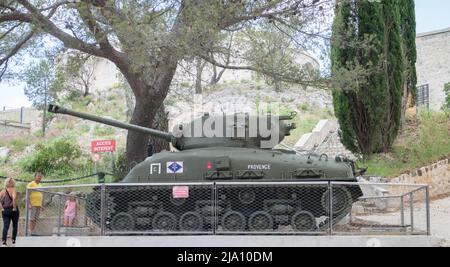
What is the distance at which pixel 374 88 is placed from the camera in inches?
832

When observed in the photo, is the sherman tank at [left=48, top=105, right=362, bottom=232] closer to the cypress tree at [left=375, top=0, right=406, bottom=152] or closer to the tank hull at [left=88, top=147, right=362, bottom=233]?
the tank hull at [left=88, top=147, right=362, bottom=233]

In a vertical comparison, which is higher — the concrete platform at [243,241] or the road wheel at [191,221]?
the road wheel at [191,221]

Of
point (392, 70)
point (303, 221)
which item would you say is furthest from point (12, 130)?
point (303, 221)

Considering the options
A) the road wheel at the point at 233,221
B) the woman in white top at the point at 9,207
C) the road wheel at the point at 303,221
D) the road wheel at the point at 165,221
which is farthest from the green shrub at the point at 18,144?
the road wheel at the point at 303,221

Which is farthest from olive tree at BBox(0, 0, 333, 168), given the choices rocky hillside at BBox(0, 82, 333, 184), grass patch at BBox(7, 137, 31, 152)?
grass patch at BBox(7, 137, 31, 152)

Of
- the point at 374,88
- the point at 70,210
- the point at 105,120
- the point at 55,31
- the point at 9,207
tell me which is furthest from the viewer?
the point at 374,88

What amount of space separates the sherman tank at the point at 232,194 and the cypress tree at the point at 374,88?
963cm

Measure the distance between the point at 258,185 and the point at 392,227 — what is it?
2.35 m

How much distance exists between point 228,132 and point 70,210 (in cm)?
330

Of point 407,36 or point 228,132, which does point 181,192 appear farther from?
point 407,36

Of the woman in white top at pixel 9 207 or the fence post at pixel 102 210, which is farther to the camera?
the woman in white top at pixel 9 207

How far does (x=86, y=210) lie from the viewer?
11180 millimetres

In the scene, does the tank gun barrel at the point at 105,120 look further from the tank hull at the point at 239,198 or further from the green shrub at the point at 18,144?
the green shrub at the point at 18,144

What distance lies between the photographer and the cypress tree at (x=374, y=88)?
68.5 feet
